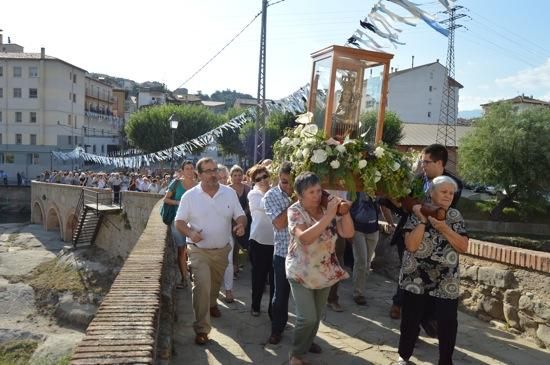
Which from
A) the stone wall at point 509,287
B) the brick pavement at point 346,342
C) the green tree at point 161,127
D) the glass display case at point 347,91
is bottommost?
the brick pavement at point 346,342

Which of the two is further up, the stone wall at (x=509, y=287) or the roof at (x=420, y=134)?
the roof at (x=420, y=134)

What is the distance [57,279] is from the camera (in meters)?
22.0

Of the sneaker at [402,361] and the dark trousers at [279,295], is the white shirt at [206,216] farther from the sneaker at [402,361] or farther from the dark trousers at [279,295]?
the sneaker at [402,361]

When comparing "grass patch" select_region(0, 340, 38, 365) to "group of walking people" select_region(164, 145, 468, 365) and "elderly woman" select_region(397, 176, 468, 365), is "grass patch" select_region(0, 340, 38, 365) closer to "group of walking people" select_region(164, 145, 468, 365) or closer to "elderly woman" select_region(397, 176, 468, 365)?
"group of walking people" select_region(164, 145, 468, 365)

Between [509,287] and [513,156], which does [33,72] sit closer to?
[513,156]

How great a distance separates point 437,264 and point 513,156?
95.9 feet

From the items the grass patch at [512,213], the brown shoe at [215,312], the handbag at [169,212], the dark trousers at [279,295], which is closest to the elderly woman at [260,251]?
the brown shoe at [215,312]

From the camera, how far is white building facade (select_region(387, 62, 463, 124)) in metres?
56.4

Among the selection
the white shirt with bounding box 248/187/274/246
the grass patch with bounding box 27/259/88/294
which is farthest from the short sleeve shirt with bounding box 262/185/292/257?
the grass patch with bounding box 27/259/88/294

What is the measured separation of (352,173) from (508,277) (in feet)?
7.33

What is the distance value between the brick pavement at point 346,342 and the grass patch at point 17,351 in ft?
27.1

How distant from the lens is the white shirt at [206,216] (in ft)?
15.9

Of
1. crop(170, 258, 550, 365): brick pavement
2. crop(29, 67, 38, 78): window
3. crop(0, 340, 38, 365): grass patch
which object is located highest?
crop(29, 67, 38, 78): window

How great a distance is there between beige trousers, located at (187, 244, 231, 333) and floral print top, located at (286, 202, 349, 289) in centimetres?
101
